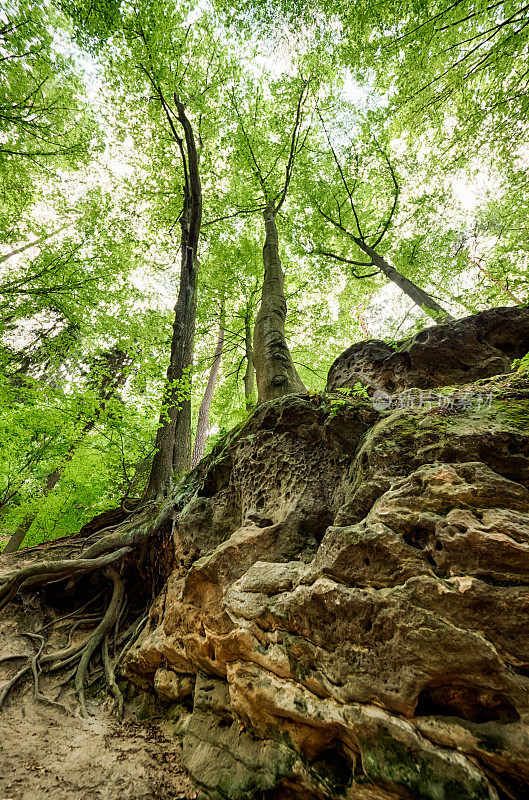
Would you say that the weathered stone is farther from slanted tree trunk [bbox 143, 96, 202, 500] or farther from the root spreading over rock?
slanted tree trunk [bbox 143, 96, 202, 500]

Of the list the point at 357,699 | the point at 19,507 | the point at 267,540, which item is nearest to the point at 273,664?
the point at 357,699

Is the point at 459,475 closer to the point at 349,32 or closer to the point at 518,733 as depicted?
the point at 518,733

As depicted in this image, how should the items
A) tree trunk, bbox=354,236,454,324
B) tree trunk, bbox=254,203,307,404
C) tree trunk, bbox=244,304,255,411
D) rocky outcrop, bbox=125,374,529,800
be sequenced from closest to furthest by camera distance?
rocky outcrop, bbox=125,374,529,800 < tree trunk, bbox=254,203,307,404 < tree trunk, bbox=354,236,454,324 < tree trunk, bbox=244,304,255,411

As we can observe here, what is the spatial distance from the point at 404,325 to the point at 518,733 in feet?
A: 31.8

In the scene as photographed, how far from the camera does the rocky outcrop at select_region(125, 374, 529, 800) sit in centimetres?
153

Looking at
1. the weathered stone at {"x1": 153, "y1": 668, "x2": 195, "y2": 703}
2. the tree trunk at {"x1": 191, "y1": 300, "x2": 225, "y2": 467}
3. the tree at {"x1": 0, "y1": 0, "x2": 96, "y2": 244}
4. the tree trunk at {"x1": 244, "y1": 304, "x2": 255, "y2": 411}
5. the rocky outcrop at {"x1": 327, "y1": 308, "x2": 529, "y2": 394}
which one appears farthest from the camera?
the tree trunk at {"x1": 244, "y1": 304, "x2": 255, "y2": 411}

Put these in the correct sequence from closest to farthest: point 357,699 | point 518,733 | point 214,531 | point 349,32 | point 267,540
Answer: point 518,733
point 357,699
point 267,540
point 214,531
point 349,32

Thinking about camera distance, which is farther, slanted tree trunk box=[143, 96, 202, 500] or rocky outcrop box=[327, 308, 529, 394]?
slanted tree trunk box=[143, 96, 202, 500]

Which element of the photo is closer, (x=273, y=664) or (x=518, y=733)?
(x=518, y=733)

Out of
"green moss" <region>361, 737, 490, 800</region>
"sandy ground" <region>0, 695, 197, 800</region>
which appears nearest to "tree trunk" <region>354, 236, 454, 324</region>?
"green moss" <region>361, 737, 490, 800</region>

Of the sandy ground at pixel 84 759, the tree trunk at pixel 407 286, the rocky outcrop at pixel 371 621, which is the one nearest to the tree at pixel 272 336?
the rocky outcrop at pixel 371 621

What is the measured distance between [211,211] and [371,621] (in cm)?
1261

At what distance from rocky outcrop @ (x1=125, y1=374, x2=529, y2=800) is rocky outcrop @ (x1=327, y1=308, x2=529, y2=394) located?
4.12 ft

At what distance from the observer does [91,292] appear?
888cm
